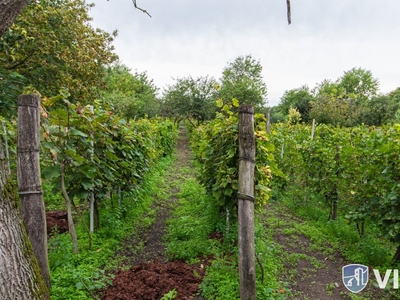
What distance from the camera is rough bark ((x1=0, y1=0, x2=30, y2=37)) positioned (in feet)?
5.32

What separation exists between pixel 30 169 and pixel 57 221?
7.06ft

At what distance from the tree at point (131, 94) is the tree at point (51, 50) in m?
9.04

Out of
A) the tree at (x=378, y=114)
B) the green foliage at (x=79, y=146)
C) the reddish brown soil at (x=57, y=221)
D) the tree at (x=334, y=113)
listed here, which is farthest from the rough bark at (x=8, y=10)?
the tree at (x=378, y=114)

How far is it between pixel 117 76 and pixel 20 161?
104ft

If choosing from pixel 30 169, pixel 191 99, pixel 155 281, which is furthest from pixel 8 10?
pixel 191 99

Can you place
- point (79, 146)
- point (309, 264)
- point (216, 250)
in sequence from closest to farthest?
1. point (79, 146)
2. point (216, 250)
3. point (309, 264)

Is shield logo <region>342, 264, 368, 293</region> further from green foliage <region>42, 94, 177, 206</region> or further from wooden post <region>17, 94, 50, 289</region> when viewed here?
wooden post <region>17, 94, 50, 289</region>

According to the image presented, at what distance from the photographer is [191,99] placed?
2367 cm

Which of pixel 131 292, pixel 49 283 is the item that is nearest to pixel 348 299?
pixel 131 292

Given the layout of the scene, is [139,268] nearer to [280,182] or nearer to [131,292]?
[131,292]

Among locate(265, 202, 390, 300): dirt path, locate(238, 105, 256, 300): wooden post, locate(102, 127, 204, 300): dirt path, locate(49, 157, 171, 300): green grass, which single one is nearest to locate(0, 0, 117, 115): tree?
locate(49, 157, 171, 300): green grass

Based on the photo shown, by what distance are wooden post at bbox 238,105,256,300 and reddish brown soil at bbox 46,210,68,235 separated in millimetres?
2804

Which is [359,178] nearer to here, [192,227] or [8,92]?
[192,227]

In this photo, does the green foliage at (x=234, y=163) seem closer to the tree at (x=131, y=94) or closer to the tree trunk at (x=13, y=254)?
the tree trunk at (x=13, y=254)
